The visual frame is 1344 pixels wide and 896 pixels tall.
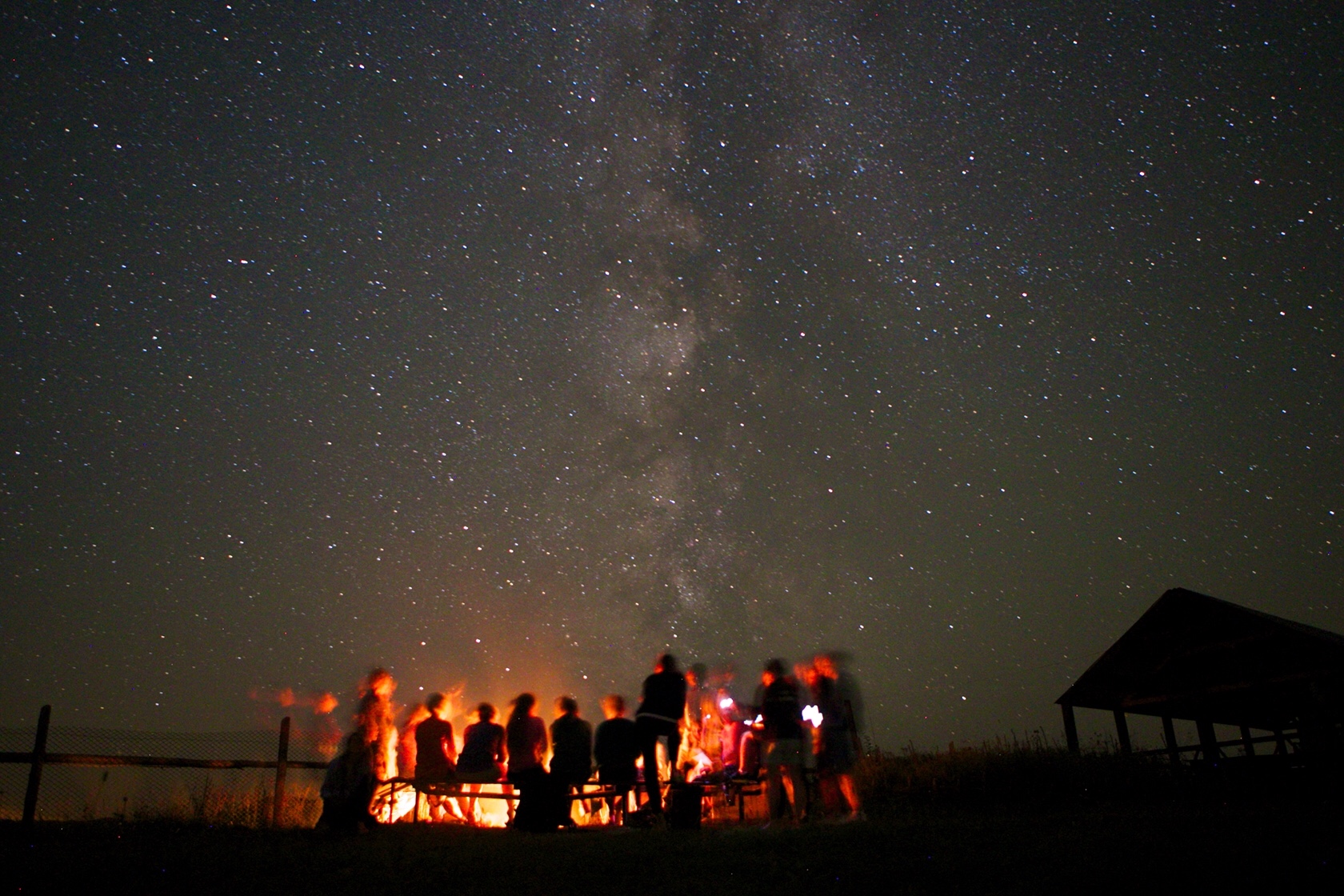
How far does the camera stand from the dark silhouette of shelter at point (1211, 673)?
44.2 feet

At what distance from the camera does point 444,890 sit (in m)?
5.75

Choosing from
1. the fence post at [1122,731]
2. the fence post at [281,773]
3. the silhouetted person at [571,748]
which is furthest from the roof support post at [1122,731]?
the fence post at [281,773]

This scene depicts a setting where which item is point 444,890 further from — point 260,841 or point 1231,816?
point 1231,816

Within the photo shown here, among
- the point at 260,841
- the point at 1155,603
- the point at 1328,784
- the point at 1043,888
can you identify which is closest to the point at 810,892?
the point at 1043,888

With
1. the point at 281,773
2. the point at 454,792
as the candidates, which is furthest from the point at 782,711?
the point at 281,773

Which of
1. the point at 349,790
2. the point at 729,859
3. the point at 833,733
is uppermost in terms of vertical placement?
the point at 833,733

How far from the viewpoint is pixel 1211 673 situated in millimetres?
16766

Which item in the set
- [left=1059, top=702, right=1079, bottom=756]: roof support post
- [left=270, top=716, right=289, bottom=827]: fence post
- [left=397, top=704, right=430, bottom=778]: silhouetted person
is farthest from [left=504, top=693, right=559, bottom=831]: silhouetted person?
[left=1059, top=702, right=1079, bottom=756]: roof support post

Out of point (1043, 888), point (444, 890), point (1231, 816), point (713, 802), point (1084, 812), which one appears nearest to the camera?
point (1043, 888)

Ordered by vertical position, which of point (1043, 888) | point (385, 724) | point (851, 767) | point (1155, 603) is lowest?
point (1043, 888)

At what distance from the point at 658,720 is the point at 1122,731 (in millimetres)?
11178

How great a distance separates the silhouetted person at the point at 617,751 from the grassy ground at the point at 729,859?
114 cm

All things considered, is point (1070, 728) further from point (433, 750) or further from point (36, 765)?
point (36, 765)

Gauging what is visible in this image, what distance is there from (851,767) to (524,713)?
3726mm
